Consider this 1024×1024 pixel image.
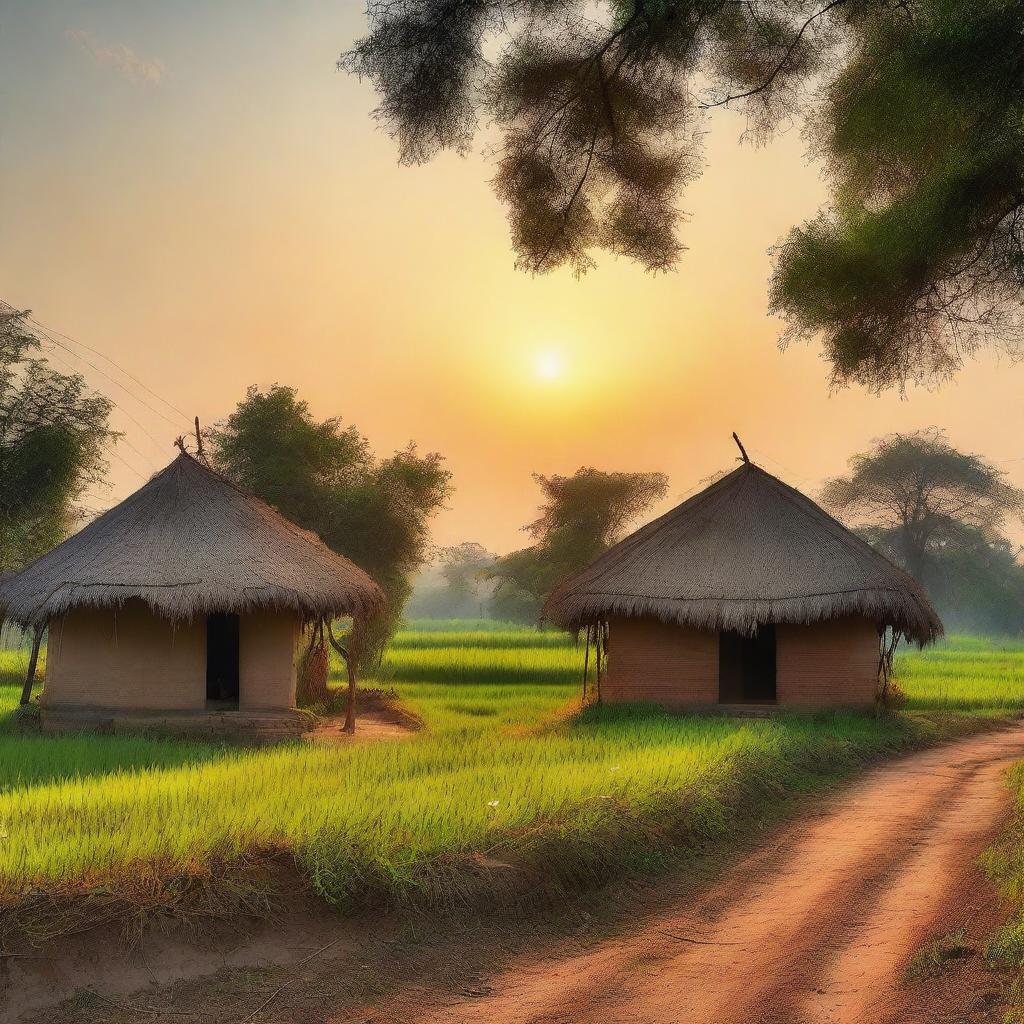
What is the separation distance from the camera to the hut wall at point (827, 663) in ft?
54.6

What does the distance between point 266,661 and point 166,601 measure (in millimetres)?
1939

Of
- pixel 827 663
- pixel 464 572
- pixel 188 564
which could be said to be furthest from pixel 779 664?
pixel 464 572

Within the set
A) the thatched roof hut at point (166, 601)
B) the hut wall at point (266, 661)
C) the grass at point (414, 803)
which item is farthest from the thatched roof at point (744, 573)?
the hut wall at point (266, 661)

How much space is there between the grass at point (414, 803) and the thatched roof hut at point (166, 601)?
1.62 metres

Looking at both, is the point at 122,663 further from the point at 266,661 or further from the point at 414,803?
the point at 414,803

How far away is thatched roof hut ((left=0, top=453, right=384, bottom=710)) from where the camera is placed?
14.5 metres

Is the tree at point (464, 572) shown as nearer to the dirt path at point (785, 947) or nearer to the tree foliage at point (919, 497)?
the tree foliage at point (919, 497)

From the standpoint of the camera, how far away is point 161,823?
6.81m

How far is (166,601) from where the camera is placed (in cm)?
1432

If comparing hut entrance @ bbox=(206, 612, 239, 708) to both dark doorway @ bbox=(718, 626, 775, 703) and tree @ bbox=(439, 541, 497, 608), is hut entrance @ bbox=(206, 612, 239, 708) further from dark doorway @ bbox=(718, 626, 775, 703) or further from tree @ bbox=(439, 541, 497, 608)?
tree @ bbox=(439, 541, 497, 608)

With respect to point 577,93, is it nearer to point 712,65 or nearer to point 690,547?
point 712,65

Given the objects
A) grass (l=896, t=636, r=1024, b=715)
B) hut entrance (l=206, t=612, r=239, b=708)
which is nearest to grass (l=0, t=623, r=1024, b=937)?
hut entrance (l=206, t=612, r=239, b=708)

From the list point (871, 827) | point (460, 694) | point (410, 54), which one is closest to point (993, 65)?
point (410, 54)

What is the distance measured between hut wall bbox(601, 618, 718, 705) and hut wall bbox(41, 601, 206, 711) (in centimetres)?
649
